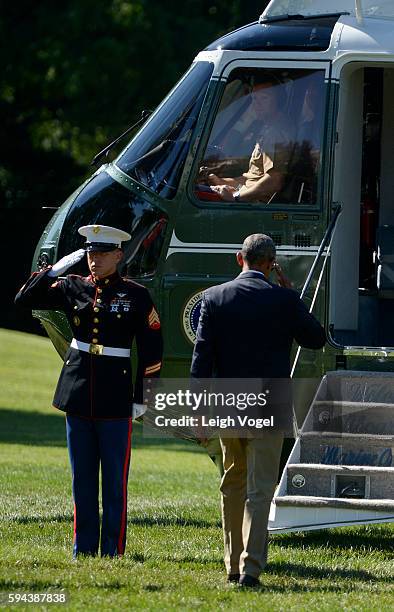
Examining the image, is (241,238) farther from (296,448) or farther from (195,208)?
(296,448)

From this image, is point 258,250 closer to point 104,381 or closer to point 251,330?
point 251,330

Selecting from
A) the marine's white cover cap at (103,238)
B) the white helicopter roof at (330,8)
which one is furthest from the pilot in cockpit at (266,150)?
the marine's white cover cap at (103,238)

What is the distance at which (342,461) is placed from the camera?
737cm

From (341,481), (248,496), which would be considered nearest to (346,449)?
(341,481)

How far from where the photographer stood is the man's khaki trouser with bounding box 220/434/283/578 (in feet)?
21.0

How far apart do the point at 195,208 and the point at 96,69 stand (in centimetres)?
2040

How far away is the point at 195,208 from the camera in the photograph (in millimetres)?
8242

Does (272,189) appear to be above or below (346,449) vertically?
above

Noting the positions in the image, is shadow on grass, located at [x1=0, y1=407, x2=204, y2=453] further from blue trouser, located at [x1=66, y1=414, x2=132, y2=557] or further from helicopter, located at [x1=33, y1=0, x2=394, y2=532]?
blue trouser, located at [x1=66, y1=414, x2=132, y2=557]

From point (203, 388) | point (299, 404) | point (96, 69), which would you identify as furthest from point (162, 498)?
point (96, 69)

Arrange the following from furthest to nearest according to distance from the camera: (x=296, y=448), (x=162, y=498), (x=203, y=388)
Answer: (x=162, y=498)
(x=296, y=448)
(x=203, y=388)

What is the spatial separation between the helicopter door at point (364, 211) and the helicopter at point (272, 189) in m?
0.02

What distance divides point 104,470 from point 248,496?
1.08 m

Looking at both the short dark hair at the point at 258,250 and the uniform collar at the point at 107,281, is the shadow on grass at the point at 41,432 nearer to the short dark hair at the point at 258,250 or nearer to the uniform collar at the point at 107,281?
the uniform collar at the point at 107,281
